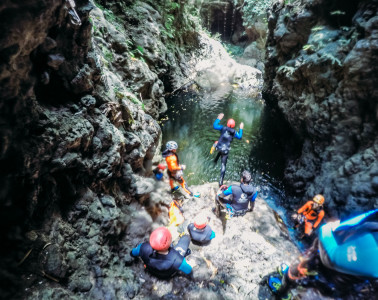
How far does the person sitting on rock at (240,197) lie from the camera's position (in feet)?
17.5

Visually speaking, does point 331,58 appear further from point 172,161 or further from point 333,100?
point 172,161

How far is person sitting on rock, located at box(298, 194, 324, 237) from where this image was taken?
5.52 m

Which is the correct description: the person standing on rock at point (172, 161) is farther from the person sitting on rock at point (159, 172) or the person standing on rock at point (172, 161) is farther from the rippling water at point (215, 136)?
the rippling water at point (215, 136)

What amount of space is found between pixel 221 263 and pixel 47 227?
3237mm

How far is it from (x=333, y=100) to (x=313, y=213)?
3674 mm

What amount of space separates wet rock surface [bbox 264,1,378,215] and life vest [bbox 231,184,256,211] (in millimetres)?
2415

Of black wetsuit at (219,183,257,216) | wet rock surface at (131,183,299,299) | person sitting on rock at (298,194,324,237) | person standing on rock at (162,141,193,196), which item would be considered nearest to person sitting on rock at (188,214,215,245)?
wet rock surface at (131,183,299,299)

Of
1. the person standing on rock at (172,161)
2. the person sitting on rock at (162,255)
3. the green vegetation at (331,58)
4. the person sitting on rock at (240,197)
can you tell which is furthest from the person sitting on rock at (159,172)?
the green vegetation at (331,58)

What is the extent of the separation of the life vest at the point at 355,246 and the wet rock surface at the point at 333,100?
10.5 feet

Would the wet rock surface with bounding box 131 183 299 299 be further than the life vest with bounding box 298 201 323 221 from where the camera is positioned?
No

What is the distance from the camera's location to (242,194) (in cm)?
537

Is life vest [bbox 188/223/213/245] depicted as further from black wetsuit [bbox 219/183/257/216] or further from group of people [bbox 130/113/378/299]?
black wetsuit [bbox 219/183/257/216]

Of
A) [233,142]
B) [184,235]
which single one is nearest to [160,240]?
[184,235]

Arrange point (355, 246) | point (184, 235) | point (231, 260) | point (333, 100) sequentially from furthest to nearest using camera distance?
point (333, 100), point (231, 260), point (184, 235), point (355, 246)
